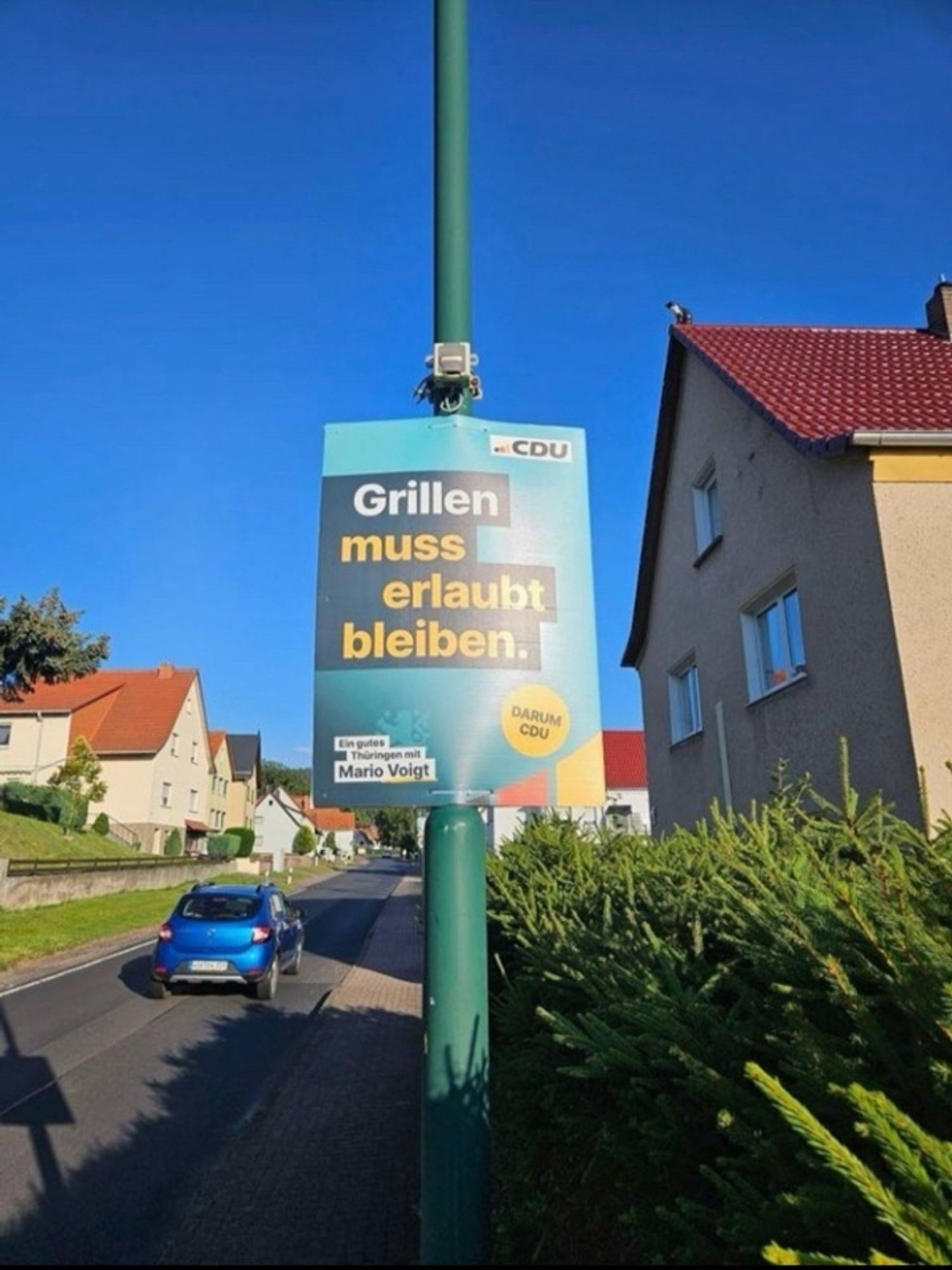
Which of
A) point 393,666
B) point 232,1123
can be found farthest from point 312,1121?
point 393,666

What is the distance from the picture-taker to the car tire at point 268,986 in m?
12.1

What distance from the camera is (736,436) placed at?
35.4ft

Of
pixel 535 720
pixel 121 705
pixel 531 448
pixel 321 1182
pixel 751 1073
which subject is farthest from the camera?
pixel 121 705

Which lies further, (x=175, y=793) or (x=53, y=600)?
(x=175, y=793)

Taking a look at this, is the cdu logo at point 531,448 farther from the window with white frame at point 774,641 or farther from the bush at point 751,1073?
the window with white frame at point 774,641

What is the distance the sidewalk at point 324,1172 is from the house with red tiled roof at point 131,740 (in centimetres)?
3784

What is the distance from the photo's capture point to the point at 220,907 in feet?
40.6

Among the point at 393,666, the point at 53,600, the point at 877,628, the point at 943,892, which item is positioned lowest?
the point at 943,892

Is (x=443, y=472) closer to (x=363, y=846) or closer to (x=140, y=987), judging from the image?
(x=140, y=987)

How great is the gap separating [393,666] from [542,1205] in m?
2.10

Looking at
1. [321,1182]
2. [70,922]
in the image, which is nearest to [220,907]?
[321,1182]

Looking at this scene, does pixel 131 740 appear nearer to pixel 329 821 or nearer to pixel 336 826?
→ pixel 329 821

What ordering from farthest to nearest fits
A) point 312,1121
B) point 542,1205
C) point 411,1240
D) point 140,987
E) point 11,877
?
1. point 11,877
2. point 140,987
3. point 312,1121
4. point 411,1240
5. point 542,1205

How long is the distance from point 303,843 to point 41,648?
51116 mm
